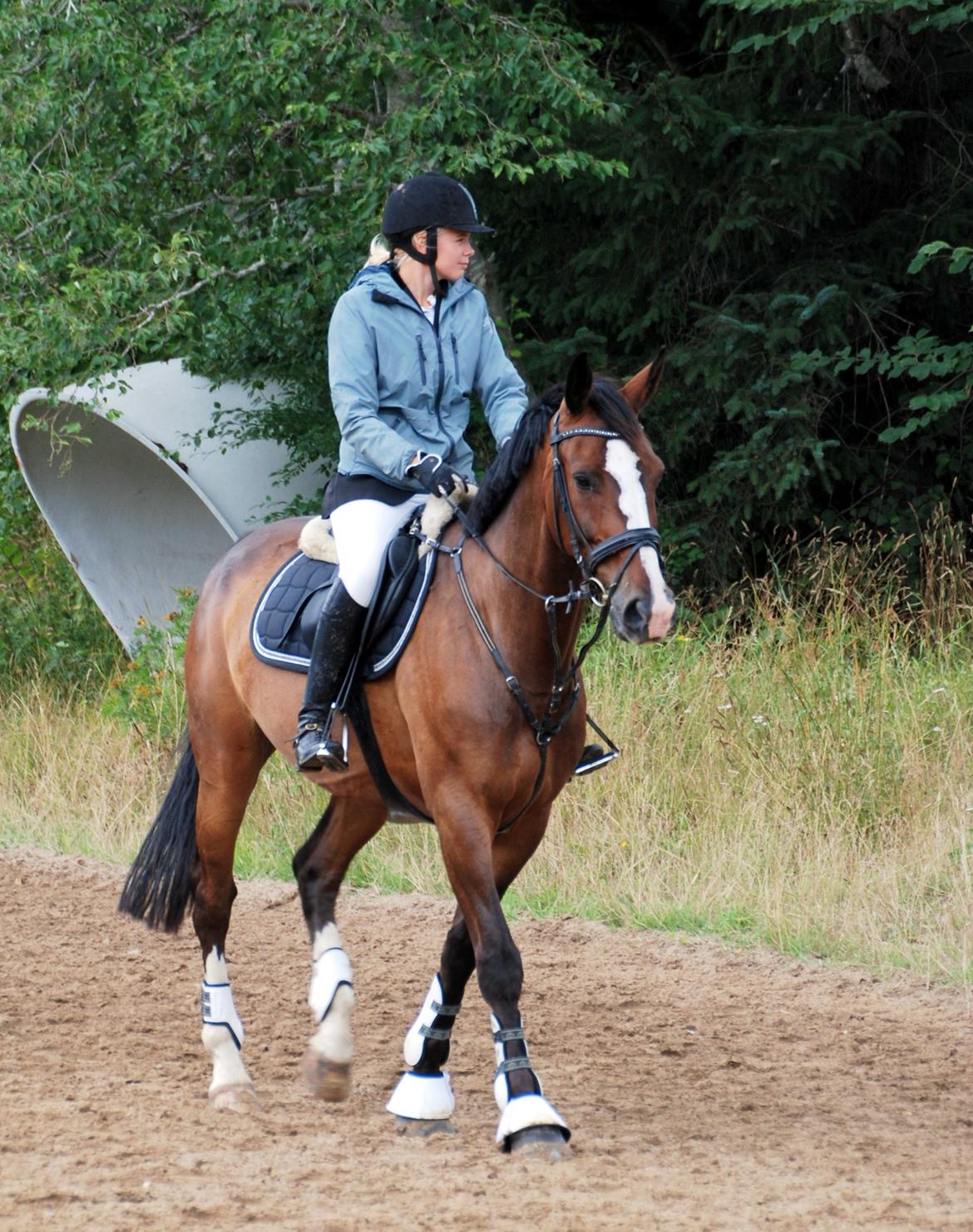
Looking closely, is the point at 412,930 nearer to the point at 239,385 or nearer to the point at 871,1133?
the point at 871,1133

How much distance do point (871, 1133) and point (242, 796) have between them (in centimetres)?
247

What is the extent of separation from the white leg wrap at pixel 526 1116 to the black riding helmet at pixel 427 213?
2532 mm

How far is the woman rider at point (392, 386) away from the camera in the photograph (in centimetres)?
478

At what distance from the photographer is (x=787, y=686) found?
324 inches

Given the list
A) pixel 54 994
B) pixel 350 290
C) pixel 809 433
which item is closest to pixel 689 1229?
pixel 350 290

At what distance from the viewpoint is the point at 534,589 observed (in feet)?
14.5

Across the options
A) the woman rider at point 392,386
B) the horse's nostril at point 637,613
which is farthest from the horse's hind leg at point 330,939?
the horse's nostril at point 637,613

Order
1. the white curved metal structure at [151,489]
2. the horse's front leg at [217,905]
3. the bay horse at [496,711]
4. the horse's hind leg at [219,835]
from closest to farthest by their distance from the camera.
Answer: the bay horse at [496,711] → the horse's front leg at [217,905] → the horse's hind leg at [219,835] → the white curved metal structure at [151,489]

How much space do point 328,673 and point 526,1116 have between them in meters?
1.48

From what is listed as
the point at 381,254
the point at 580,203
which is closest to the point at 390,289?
the point at 381,254

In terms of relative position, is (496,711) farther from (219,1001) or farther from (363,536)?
(219,1001)

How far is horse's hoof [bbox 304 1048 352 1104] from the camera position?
4664 mm

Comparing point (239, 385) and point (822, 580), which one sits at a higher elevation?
point (239, 385)

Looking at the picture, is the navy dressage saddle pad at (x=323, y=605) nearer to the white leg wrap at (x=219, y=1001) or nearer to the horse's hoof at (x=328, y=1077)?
the white leg wrap at (x=219, y=1001)
